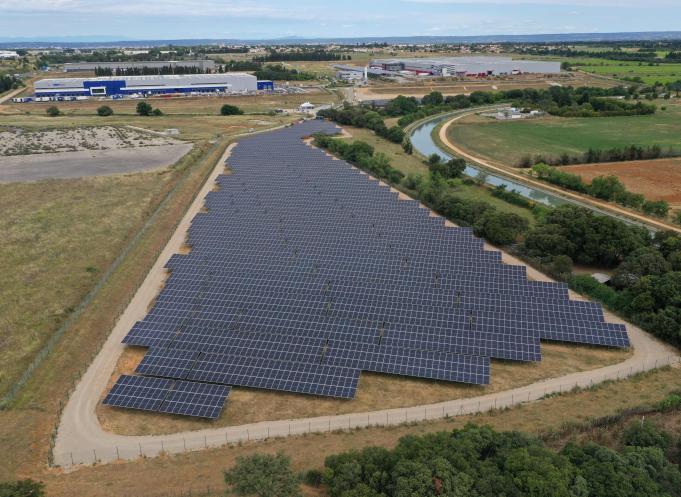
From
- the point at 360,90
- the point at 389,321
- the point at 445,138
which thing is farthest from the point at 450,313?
the point at 360,90

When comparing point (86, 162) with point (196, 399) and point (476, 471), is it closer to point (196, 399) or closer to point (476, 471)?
point (196, 399)

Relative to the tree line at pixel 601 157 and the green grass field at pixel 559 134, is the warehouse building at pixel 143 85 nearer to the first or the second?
the green grass field at pixel 559 134

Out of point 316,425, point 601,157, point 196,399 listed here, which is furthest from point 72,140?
point 601,157

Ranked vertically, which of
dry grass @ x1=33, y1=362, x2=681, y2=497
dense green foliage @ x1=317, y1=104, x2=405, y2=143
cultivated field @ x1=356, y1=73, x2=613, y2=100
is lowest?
dry grass @ x1=33, y1=362, x2=681, y2=497

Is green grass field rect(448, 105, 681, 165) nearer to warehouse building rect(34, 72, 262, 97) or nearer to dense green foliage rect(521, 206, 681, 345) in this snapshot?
dense green foliage rect(521, 206, 681, 345)

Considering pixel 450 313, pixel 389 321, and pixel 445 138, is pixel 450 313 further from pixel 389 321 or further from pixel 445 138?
pixel 445 138

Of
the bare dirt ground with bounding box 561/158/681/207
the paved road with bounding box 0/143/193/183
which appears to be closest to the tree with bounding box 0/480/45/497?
the paved road with bounding box 0/143/193/183
